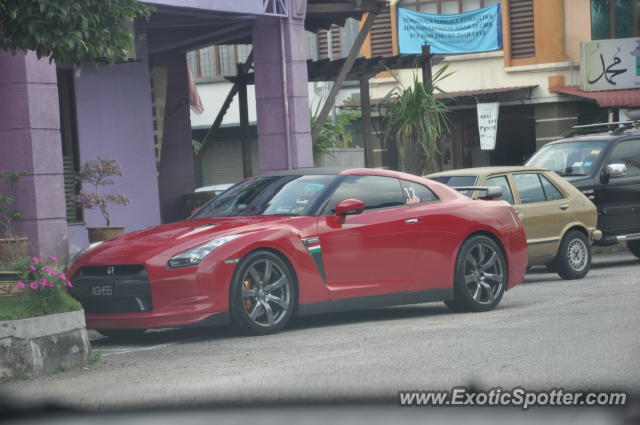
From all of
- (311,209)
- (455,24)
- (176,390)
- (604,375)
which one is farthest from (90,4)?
(455,24)

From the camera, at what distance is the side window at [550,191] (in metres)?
15.5

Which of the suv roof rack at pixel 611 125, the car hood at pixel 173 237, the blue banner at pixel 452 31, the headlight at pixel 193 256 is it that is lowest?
the headlight at pixel 193 256

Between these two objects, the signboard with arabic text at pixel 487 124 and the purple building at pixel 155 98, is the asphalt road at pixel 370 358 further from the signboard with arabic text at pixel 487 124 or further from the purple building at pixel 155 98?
the signboard with arabic text at pixel 487 124

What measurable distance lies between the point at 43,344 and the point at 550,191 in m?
8.45

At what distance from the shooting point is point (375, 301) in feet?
35.8

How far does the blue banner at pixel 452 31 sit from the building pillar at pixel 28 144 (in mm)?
18214

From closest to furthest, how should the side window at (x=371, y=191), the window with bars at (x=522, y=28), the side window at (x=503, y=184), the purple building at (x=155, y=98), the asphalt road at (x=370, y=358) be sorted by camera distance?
the asphalt road at (x=370, y=358)
the side window at (x=371, y=191)
the side window at (x=503, y=184)
the purple building at (x=155, y=98)
the window with bars at (x=522, y=28)

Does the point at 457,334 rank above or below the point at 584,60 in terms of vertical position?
below

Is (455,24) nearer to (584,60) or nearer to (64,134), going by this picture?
(584,60)

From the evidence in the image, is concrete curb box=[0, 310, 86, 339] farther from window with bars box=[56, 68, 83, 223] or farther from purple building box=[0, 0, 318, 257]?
window with bars box=[56, 68, 83, 223]

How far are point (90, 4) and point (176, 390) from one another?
133 inches

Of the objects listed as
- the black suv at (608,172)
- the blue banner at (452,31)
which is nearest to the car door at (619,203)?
the black suv at (608,172)

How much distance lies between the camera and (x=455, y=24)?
107ft

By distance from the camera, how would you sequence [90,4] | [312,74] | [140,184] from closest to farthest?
[90,4]
[140,184]
[312,74]
